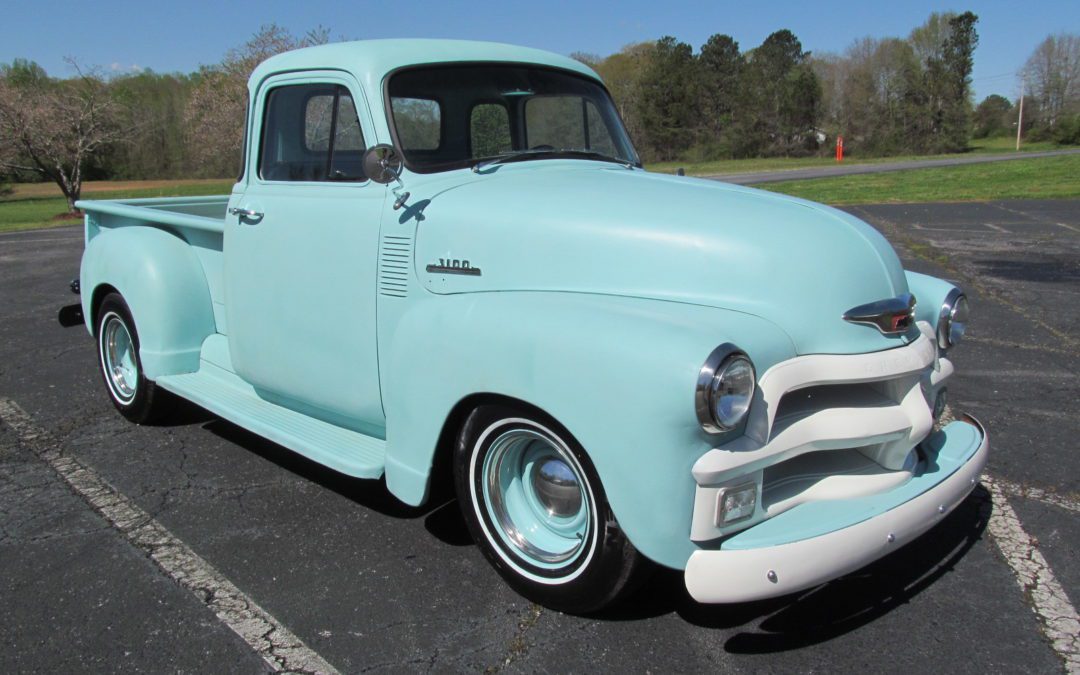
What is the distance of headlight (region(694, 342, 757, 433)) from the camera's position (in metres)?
2.31

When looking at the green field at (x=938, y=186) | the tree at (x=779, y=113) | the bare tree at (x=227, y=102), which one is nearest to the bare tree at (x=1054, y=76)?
the tree at (x=779, y=113)

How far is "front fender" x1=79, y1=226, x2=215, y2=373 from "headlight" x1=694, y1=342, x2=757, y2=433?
10.7 ft

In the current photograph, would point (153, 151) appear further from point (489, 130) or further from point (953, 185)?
point (489, 130)

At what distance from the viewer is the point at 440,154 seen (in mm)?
3598

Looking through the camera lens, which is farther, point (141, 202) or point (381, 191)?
point (141, 202)

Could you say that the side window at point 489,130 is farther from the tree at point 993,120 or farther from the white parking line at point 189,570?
the tree at point 993,120

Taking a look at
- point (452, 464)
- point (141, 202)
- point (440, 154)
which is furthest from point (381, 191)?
point (141, 202)

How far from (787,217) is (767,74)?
177ft

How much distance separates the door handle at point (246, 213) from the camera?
395 cm

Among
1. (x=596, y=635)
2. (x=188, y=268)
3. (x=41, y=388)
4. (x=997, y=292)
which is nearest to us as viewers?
(x=596, y=635)

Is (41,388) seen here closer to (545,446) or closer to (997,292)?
(545,446)

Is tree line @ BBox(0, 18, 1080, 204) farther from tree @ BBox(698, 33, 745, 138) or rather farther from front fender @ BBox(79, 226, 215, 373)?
front fender @ BBox(79, 226, 215, 373)

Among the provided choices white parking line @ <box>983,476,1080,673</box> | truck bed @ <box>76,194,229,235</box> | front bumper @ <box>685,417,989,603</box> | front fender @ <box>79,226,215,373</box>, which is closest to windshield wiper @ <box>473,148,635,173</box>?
truck bed @ <box>76,194,229,235</box>

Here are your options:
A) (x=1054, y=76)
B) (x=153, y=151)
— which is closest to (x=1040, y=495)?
(x=153, y=151)
